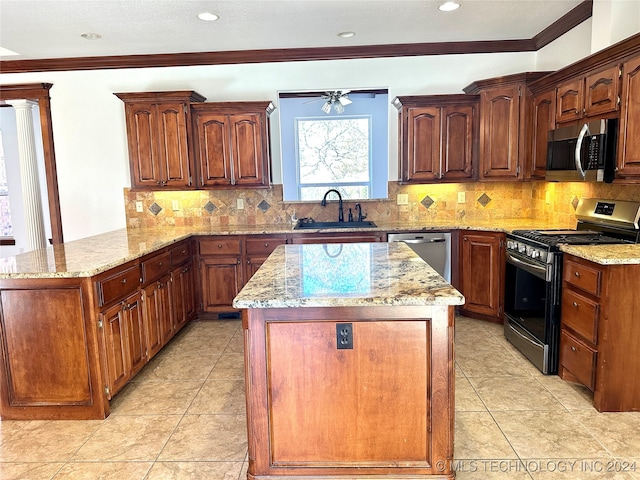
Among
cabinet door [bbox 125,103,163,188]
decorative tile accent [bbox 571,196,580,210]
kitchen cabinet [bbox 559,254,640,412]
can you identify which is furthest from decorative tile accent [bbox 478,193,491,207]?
cabinet door [bbox 125,103,163,188]

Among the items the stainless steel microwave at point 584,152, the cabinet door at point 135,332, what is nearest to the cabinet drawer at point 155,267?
the cabinet door at point 135,332

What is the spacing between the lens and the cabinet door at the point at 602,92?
2764 millimetres

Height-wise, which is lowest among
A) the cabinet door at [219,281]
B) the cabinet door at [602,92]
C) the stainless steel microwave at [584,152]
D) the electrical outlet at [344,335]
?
the cabinet door at [219,281]

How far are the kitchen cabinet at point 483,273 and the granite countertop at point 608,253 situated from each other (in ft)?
3.57

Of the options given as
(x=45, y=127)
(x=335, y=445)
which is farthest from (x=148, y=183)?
(x=335, y=445)

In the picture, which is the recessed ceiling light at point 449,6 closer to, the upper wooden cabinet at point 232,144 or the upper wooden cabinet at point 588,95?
the upper wooden cabinet at point 588,95

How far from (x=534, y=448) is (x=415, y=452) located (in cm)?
77

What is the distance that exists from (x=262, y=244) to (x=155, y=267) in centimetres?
115

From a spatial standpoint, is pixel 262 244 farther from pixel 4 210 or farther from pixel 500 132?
pixel 4 210

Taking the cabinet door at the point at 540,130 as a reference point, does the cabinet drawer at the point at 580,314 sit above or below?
below

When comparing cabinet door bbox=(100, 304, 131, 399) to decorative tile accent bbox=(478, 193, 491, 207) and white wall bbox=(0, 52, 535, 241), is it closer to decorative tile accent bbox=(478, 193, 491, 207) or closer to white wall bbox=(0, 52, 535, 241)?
white wall bbox=(0, 52, 535, 241)

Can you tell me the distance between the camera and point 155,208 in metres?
4.74

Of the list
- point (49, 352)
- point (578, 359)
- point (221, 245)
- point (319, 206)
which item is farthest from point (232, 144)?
point (578, 359)

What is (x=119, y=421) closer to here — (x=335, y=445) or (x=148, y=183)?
(x=335, y=445)
